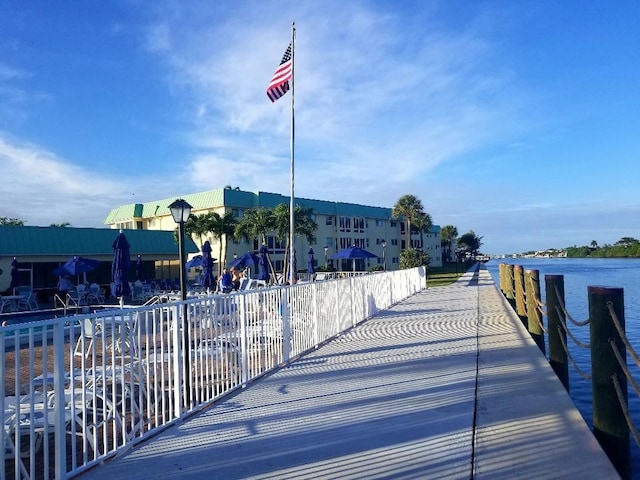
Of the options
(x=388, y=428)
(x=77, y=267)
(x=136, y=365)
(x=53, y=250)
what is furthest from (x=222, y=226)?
(x=388, y=428)

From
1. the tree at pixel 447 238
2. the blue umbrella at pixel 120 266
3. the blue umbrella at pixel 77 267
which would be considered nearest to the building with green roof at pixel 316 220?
the blue umbrella at pixel 77 267


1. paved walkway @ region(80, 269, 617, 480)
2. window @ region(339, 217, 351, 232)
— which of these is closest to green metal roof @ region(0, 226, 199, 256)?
paved walkway @ region(80, 269, 617, 480)

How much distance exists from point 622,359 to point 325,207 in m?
47.5

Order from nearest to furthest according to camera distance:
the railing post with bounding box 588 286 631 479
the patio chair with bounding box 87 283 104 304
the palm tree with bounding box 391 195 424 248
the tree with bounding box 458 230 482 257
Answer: the railing post with bounding box 588 286 631 479, the patio chair with bounding box 87 283 104 304, the palm tree with bounding box 391 195 424 248, the tree with bounding box 458 230 482 257

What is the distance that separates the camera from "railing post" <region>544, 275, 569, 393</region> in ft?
21.6

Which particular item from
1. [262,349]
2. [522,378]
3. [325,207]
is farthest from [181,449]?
[325,207]

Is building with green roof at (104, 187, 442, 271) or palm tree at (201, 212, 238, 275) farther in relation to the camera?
building with green roof at (104, 187, 442, 271)

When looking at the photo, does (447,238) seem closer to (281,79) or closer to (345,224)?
(345,224)

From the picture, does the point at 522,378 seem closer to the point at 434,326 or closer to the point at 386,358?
the point at 386,358

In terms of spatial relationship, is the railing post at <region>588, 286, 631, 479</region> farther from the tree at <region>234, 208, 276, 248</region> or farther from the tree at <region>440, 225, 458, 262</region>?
the tree at <region>440, 225, 458, 262</region>

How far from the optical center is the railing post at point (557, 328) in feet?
21.6

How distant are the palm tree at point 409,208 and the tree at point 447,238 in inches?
1633

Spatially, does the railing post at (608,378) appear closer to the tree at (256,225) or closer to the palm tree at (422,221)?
the tree at (256,225)

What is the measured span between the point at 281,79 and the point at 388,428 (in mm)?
13240
